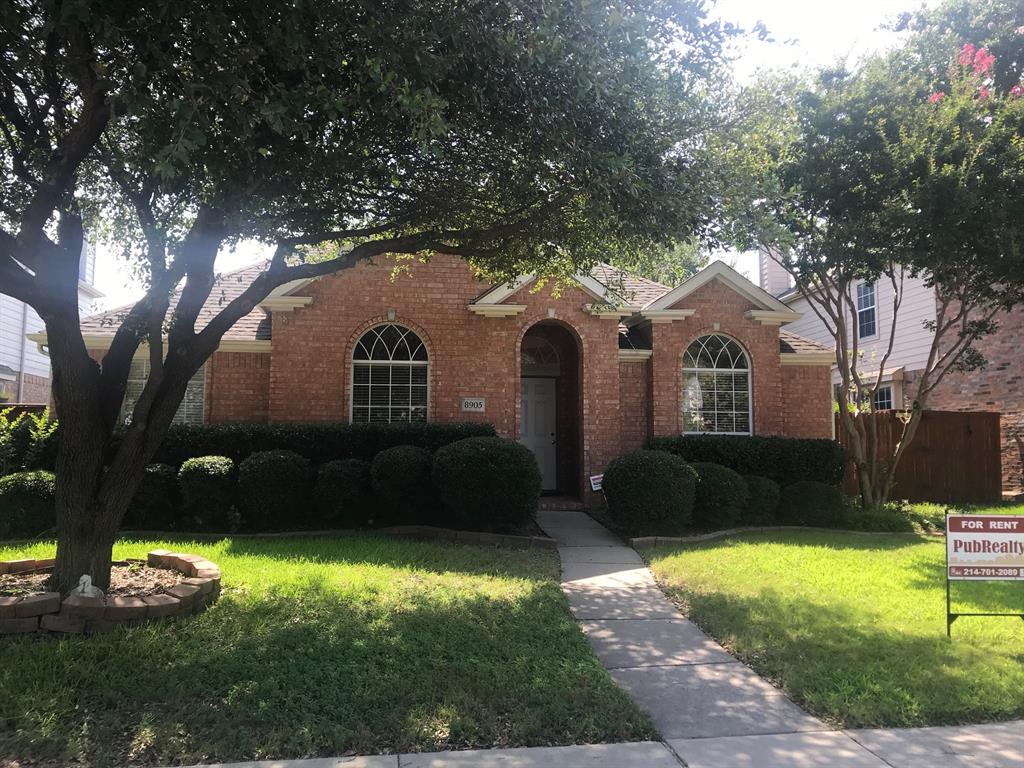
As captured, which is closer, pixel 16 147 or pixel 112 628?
pixel 112 628

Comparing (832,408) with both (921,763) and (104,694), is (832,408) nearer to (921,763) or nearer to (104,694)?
(921,763)

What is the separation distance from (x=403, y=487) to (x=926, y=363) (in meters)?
12.3

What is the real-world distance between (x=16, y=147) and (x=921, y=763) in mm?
9222

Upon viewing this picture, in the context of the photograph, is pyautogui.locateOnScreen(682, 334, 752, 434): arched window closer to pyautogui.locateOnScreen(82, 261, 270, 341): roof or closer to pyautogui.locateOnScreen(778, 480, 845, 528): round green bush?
pyautogui.locateOnScreen(778, 480, 845, 528): round green bush

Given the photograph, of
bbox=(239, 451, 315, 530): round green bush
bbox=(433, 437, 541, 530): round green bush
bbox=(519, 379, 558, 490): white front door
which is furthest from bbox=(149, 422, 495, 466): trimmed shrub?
bbox=(519, 379, 558, 490): white front door

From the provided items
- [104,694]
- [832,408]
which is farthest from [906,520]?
[104,694]

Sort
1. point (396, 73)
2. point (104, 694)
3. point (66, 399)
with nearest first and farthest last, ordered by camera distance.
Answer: point (104, 694) < point (396, 73) < point (66, 399)

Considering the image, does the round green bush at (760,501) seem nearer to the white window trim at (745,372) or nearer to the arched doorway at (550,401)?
the white window trim at (745,372)

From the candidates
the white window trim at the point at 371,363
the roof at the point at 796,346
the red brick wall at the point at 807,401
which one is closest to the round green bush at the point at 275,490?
the white window trim at the point at 371,363

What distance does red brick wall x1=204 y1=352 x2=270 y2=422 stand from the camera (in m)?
12.4

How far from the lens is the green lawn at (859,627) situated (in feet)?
14.3

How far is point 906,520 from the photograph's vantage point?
11.3m

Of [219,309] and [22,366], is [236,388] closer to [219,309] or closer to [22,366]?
[219,309]

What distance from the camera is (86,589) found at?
5363 millimetres
